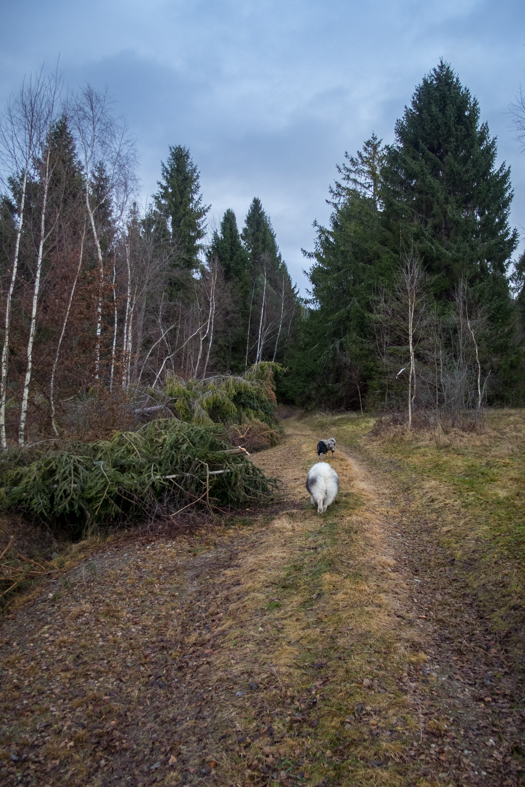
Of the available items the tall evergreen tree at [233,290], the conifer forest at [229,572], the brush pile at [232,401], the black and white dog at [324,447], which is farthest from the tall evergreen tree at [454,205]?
the tall evergreen tree at [233,290]

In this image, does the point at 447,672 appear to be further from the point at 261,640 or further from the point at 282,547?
the point at 282,547

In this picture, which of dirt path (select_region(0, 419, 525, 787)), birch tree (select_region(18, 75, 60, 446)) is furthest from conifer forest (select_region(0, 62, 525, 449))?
dirt path (select_region(0, 419, 525, 787))

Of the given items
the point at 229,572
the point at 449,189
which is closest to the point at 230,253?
the point at 449,189

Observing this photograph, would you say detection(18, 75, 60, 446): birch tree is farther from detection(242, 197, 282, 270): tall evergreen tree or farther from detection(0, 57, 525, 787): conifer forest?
detection(242, 197, 282, 270): tall evergreen tree

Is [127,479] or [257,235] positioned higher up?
[257,235]

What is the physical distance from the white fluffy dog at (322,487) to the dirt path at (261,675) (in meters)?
1.26

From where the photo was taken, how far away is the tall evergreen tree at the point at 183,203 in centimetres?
2847

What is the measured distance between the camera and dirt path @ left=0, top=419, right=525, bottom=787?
8.44ft

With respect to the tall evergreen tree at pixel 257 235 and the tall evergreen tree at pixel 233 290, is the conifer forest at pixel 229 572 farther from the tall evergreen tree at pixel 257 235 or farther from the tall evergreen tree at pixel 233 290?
the tall evergreen tree at pixel 257 235

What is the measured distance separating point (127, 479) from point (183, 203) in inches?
1047

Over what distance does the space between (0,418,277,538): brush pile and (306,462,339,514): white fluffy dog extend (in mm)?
1113

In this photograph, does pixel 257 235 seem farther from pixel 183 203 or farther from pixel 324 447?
pixel 324 447

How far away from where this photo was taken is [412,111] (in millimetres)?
21688

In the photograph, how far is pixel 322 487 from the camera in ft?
22.7
